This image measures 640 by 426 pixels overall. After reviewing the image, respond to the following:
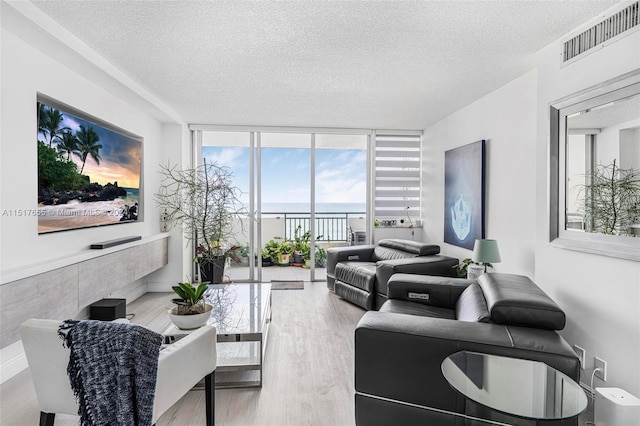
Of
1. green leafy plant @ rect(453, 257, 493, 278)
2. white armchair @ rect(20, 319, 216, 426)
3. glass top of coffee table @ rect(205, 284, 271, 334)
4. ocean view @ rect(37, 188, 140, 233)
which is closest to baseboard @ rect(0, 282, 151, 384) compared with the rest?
ocean view @ rect(37, 188, 140, 233)

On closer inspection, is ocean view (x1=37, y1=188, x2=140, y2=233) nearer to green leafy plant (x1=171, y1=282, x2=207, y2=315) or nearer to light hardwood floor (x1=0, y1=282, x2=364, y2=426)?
light hardwood floor (x1=0, y1=282, x2=364, y2=426)

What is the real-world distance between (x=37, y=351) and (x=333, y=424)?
1548mm

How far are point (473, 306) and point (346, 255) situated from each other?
2807 millimetres

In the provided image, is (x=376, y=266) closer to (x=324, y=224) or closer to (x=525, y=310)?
(x=525, y=310)

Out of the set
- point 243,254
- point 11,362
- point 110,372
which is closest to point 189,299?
point 110,372

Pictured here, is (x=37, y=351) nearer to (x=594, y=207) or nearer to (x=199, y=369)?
(x=199, y=369)

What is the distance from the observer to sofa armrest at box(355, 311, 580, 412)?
1715 millimetres

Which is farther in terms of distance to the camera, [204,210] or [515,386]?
[204,210]

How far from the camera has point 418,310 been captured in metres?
2.86

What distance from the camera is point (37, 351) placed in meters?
1.55

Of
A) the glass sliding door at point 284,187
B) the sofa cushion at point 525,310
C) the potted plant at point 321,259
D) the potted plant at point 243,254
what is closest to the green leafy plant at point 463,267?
the glass sliding door at point 284,187

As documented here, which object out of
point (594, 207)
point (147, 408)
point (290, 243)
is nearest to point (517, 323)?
point (594, 207)

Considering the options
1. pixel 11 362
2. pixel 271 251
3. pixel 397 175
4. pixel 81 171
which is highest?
pixel 397 175

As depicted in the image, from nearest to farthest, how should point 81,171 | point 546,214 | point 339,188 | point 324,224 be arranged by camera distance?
point 546,214 → point 81,171 → point 339,188 → point 324,224
